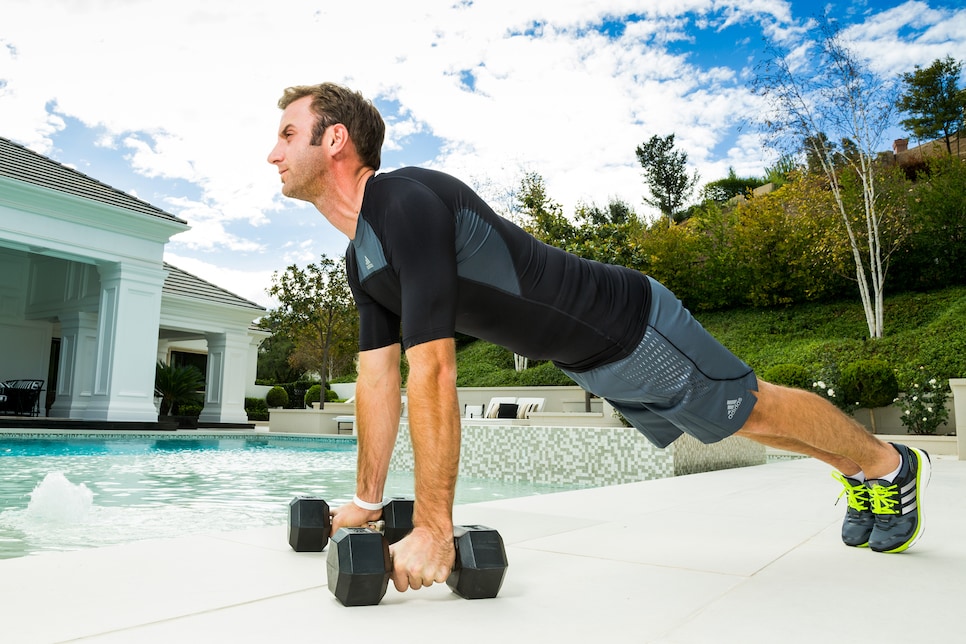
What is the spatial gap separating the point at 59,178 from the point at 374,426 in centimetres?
1365

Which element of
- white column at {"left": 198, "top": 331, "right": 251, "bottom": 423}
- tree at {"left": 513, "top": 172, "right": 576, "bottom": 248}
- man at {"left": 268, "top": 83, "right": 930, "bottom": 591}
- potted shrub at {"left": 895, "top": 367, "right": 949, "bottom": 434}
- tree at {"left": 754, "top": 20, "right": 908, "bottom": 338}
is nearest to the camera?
man at {"left": 268, "top": 83, "right": 930, "bottom": 591}

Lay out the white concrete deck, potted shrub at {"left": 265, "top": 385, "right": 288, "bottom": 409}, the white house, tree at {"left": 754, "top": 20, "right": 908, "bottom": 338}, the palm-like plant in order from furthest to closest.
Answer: potted shrub at {"left": 265, "top": 385, "right": 288, "bottom": 409}, the palm-like plant, tree at {"left": 754, "top": 20, "right": 908, "bottom": 338}, the white house, the white concrete deck

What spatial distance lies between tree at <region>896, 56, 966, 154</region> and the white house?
2790 centimetres

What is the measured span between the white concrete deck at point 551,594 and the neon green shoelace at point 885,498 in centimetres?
13

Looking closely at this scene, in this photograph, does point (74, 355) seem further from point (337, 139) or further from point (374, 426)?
point (337, 139)

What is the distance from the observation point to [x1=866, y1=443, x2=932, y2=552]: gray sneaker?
1.80 metres

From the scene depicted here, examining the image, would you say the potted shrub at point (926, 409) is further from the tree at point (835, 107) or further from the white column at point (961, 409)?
the tree at point (835, 107)

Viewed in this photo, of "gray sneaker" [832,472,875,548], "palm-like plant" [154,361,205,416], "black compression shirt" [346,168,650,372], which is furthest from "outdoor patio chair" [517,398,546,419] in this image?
"black compression shirt" [346,168,650,372]

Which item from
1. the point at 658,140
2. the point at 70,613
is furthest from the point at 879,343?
the point at 658,140

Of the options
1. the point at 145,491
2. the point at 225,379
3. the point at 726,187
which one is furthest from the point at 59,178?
the point at 726,187

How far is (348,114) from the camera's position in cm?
163

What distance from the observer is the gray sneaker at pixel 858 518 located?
1.91 meters

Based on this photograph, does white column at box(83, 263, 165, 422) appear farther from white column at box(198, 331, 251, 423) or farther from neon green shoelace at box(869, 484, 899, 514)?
neon green shoelace at box(869, 484, 899, 514)

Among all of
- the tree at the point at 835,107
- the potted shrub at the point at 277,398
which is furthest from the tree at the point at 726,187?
the potted shrub at the point at 277,398
